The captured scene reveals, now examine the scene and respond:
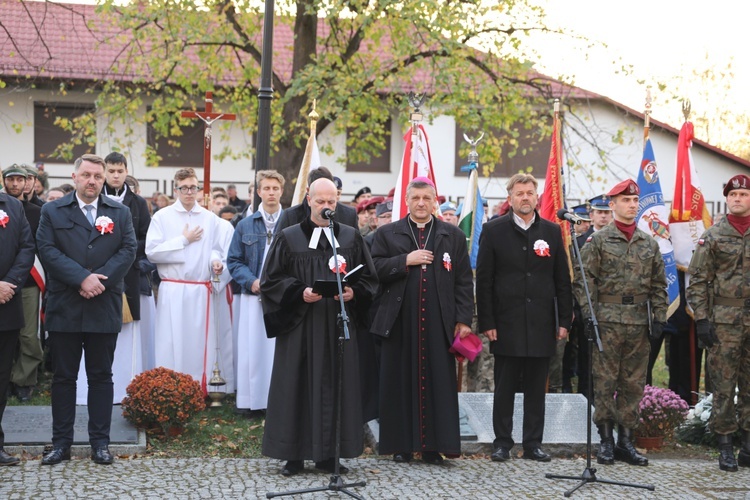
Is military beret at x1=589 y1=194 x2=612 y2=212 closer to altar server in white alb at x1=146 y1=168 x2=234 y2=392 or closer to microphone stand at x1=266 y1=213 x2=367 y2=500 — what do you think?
altar server in white alb at x1=146 y1=168 x2=234 y2=392

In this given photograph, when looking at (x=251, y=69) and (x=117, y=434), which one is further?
(x=251, y=69)

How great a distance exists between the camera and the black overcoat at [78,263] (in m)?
7.27

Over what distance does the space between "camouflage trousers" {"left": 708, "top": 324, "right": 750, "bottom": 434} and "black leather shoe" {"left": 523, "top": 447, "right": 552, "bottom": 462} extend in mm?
1500

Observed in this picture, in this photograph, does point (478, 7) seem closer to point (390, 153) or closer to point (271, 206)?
point (271, 206)

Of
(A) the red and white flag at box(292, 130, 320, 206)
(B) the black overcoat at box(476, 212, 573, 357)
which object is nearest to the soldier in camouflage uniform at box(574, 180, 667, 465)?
(B) the black overcoat at box(476, 212, 573, 357)

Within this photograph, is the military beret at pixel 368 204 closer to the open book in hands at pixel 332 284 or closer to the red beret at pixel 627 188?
the red beret at pixel 627 188

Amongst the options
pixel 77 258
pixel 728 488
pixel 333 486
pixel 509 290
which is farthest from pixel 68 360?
pixel 728 488

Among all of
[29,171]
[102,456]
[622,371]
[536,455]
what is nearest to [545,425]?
[536,455]

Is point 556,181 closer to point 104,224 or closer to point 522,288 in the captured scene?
point 522,288

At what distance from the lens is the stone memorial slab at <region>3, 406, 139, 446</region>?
7.70m

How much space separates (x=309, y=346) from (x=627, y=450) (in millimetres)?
2868

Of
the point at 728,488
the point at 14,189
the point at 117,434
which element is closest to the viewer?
the point at 728,488

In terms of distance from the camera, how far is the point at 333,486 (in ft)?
21.5

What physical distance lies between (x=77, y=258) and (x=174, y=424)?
1.72 m
